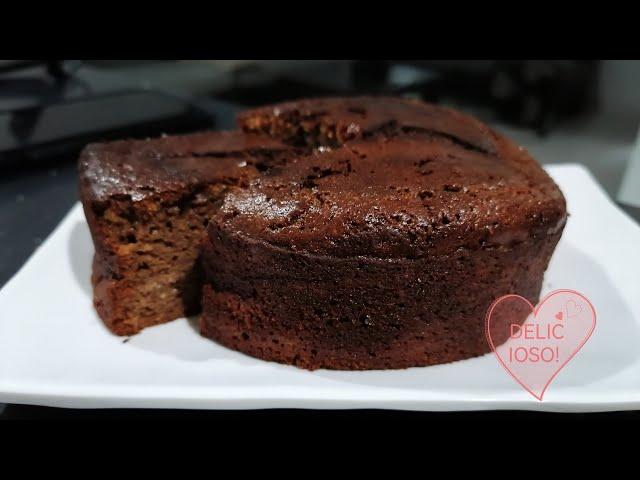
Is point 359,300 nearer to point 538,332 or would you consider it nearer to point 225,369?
point 225,369

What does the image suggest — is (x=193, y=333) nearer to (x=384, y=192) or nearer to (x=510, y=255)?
(x=384, y=192)

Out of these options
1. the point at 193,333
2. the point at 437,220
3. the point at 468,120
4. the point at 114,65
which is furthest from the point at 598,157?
the point at 114,65

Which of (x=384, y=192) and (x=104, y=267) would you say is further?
(x=104, y=267)

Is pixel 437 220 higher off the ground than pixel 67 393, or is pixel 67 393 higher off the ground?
pixel 437 220

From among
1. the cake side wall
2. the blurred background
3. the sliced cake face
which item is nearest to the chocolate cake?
the cake side wall

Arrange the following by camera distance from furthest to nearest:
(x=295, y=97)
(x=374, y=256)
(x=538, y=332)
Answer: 1. (x=295, y=97)
2. (x=538, y=332)
3. (x=374, y=256)

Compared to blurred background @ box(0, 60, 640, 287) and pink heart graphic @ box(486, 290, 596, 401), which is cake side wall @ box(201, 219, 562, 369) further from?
blurred background @ box(0, 60, 640, 287)

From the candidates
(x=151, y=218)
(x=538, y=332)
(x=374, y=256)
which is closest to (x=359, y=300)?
(x=374, y=256)
